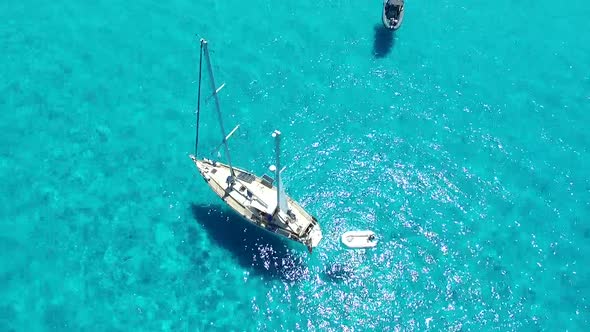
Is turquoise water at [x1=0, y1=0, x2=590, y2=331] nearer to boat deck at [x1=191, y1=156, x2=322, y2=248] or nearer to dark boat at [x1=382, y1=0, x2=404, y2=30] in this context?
dark boat at [x1=382, y1=0, x2=404, y2=30]

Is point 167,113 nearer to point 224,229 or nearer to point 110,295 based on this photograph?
point 224,229

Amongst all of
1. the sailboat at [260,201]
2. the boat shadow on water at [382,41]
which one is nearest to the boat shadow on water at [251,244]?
the sailboat at [260,201]

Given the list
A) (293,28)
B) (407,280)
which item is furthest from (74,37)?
(407,280)

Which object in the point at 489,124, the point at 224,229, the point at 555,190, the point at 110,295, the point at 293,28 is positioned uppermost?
the point at 293,28

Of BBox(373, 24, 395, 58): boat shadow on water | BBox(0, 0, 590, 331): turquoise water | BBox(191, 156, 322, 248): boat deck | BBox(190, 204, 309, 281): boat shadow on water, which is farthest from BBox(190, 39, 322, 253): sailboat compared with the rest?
BBox(373, 24, 395, 58): boat shadow on water

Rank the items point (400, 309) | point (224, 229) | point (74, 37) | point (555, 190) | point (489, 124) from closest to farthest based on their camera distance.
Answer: point (400, 309) < point (224, 229) < point (555, 190) < point (489, 124) < point (74, 37)

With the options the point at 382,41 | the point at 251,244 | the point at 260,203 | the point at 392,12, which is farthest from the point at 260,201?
the point at 392,12
